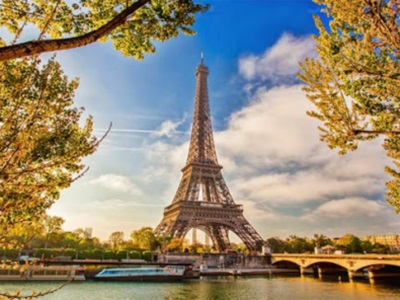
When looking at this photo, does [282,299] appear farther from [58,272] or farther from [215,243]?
[215,243]

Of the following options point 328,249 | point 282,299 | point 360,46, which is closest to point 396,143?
point 360,46

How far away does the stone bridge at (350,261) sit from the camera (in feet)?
127

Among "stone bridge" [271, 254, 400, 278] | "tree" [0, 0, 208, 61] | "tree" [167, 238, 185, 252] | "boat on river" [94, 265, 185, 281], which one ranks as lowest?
"boat on river" [94, 265, 185, 281]

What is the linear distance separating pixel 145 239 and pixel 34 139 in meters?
63.3

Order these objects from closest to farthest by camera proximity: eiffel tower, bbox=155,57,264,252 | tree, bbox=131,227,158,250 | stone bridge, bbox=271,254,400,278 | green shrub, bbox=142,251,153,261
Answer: stone bridge, bbox=271,254,400,278 → green shrub, bbox=142,251,153,261 → eiffel tower, bbox=155,57,264,252 → tree, bbox=131,227,158,250

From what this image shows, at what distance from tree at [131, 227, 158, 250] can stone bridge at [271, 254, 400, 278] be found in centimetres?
2508

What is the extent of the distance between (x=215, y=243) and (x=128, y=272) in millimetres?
35734

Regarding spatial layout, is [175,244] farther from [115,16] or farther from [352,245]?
[115,16]

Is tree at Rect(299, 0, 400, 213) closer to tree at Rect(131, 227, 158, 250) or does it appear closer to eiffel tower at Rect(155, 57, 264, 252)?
eiffel tower at Rect(155, 57, 264, 252)

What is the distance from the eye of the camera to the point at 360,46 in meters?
8.55

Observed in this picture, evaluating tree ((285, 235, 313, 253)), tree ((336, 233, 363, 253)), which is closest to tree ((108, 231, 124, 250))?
tree ((285, 235, 313, 253))

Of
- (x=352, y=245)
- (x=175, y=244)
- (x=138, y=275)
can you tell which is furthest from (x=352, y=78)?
(x=352, y=245)

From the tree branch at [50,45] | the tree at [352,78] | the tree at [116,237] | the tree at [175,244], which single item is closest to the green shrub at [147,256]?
the tree at [175,244]

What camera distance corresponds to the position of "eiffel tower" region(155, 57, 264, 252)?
59094 millimetres
